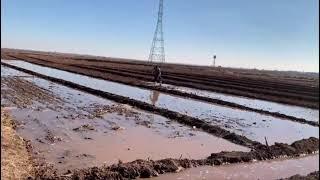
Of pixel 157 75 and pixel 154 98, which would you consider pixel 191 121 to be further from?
pixel 157 75

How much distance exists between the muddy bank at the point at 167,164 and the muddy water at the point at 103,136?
60 centimetres

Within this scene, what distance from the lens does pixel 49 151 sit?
29.7ft

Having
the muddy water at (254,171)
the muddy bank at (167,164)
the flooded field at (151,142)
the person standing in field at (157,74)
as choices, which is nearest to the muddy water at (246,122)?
the flooded field at (151,142)

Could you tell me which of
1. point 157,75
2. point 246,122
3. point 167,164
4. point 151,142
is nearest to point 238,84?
point 157,75

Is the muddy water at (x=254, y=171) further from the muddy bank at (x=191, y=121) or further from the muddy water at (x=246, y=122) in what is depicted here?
the muddy water at (x=246, y=122)

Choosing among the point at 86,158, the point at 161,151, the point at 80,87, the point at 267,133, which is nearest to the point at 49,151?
the point at 86,158

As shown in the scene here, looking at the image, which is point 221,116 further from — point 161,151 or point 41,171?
point 41,171

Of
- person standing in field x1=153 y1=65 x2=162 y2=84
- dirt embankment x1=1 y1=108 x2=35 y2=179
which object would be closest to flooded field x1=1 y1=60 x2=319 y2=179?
dirt embankment x1=1 y1=108 x2=35 y2=179

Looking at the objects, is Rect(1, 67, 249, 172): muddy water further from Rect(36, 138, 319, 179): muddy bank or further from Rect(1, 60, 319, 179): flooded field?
Rect(36, 138, 319, 179): muddy bank

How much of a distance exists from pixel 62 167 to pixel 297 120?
11.8m

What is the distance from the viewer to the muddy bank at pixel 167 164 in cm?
734

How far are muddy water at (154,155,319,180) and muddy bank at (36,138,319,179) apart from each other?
0.18 m

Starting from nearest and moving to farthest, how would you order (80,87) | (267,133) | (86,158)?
(86,158) < (267,133) < (80,87)

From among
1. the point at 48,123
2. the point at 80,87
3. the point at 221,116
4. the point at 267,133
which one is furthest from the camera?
the point at 80,87
